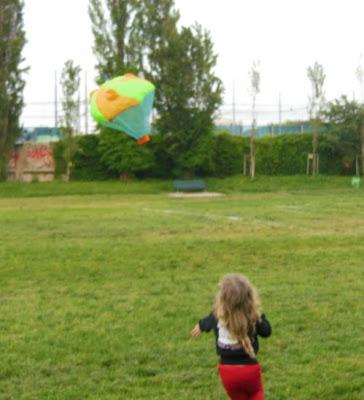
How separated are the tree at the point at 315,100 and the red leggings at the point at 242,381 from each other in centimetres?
3846

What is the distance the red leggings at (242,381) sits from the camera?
14.3ft

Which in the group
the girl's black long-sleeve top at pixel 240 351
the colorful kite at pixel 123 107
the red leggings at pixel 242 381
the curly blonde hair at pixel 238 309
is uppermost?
the colorful kite at pixel 123 107

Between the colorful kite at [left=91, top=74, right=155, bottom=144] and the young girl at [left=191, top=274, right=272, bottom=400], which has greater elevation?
the colorful kite at [left=91, top=74, right=155, bottom=144]

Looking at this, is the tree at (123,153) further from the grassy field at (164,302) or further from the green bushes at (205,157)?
the grassy field at (164,302)

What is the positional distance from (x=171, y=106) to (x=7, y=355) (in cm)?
3288

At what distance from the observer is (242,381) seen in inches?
171

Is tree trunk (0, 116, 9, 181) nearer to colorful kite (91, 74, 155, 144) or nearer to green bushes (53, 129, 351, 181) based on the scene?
green bushes (53, 129, 351, 181)

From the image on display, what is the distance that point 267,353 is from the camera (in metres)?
6.52

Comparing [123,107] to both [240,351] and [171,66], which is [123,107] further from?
[171,66]

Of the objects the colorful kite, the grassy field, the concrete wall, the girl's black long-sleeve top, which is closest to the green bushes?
the concrete wall

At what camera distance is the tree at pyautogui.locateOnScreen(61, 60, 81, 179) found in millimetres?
40094

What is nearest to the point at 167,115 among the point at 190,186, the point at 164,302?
the point at 190,186

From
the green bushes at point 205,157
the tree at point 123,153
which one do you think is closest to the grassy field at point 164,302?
the tree at point 123,153

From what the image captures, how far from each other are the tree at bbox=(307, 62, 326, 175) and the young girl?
126ft
